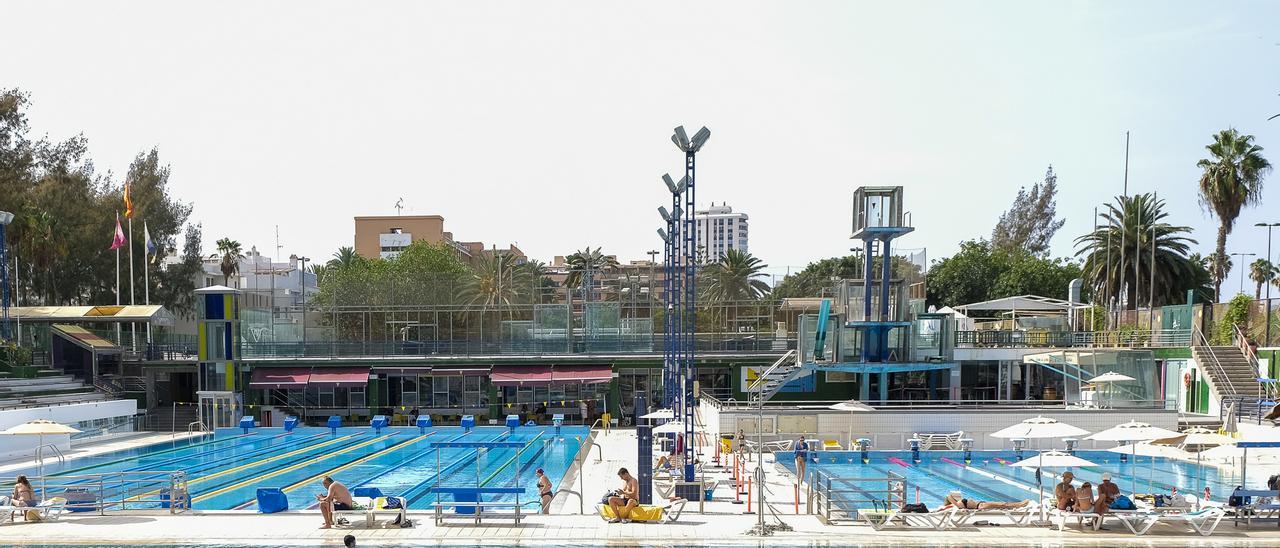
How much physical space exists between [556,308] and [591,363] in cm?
283

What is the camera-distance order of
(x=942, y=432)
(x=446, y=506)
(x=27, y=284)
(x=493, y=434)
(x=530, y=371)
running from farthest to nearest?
(x=27, y=284) → (x=530, y=371) → (x=493, y=434) → (x=942, y=432) → (x=446, y=506)

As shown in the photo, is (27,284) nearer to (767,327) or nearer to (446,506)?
(767,327)

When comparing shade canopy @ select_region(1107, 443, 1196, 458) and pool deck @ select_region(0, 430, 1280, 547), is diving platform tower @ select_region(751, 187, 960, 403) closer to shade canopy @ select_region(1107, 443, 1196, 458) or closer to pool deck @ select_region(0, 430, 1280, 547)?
shade canopy @ select_region(1107, 443, 1196, 458)

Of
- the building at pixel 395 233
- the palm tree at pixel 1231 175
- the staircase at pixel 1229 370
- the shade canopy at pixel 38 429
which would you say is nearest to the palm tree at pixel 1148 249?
the palm tree at pixel 1231 175

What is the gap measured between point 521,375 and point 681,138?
69.2 feet

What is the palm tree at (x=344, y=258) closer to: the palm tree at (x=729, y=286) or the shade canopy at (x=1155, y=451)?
the palm tree at (x=729, y=286)

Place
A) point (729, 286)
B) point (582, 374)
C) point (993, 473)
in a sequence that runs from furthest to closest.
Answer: point (729, 286) < point (582, 374) < point (993, 473)

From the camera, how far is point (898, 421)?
96.6 feet

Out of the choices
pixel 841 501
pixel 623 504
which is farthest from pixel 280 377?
pixel 841 501

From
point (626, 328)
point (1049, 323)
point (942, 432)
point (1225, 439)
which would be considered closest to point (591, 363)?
point (626, 328)

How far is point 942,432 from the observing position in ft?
96.6

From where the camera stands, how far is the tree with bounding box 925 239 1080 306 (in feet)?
225

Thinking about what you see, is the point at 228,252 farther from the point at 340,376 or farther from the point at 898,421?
the point at 898,421

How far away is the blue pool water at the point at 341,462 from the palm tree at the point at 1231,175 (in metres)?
32.2
